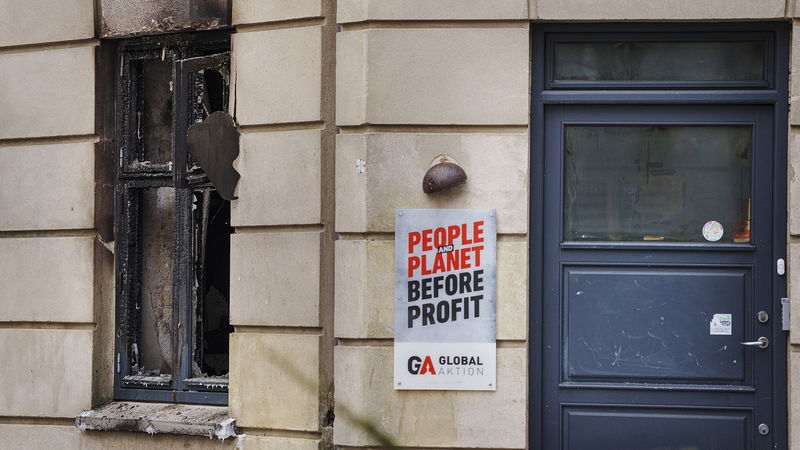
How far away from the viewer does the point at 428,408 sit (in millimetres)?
5539

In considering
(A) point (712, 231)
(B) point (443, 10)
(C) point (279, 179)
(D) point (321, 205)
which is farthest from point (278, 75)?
(A) point (712, 231)

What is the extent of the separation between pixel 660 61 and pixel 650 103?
0.27m

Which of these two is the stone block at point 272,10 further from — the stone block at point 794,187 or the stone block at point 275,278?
the stone block at point 794,187

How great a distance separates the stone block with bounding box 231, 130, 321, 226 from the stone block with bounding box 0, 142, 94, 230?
1123 millimetres

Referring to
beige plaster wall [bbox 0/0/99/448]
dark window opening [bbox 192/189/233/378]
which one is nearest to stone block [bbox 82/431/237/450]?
beige plaster wall [bbox 0/0/99/448]

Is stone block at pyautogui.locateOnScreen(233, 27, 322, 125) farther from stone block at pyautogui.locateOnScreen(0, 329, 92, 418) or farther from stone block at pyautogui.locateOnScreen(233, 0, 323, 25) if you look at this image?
stone block at pyautogui.locateOnScreen(0, 329, 92, 418)

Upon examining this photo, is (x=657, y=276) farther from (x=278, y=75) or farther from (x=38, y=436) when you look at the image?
(x=38, y=436)

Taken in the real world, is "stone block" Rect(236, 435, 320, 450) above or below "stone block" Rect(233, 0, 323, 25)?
below

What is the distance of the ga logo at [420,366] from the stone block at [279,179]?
103cm

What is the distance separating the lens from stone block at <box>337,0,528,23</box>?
550 cm

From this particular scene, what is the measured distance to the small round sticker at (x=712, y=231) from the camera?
5.57 m

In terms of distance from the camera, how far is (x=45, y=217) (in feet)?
21.0

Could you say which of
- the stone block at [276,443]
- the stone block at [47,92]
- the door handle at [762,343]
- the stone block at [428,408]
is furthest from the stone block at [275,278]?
the door handle at [762,343]

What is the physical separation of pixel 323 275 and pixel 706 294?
2286 millimetres
